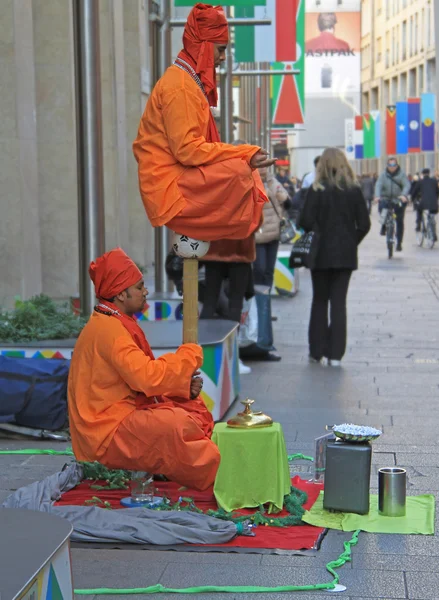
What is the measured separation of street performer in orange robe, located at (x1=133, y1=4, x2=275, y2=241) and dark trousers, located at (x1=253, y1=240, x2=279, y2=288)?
723 cm

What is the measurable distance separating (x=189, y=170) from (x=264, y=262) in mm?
7546

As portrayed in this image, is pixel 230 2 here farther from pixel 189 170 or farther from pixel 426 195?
pixel 426 195

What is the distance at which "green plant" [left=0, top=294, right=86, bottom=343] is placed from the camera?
8.34m

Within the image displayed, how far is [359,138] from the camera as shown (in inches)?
2906

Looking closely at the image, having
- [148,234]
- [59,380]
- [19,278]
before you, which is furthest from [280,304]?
[59,380]

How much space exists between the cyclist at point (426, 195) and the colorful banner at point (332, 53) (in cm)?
5154

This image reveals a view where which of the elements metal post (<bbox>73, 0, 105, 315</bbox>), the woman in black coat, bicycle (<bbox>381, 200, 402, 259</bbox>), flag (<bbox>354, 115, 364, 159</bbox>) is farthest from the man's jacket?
flag (<bbox>354, 115, 364, 159</bbox>)

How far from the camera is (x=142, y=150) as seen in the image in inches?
240

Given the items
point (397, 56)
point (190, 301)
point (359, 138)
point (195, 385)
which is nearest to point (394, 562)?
point (195, 385)

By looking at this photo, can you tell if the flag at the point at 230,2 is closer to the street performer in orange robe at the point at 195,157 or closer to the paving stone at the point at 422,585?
the street performer in orange robe at the point at 195,157

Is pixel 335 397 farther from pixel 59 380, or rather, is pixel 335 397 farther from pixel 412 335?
pixel 412 335

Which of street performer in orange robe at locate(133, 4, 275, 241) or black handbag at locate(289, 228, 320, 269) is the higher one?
street performer in orange robe at locate(133, 4, 275, 241)

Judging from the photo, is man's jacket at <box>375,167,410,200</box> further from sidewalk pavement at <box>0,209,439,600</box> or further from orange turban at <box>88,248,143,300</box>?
orange turban at <box>88,248,143,300</box>

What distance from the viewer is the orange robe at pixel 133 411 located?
5641 millimetres
